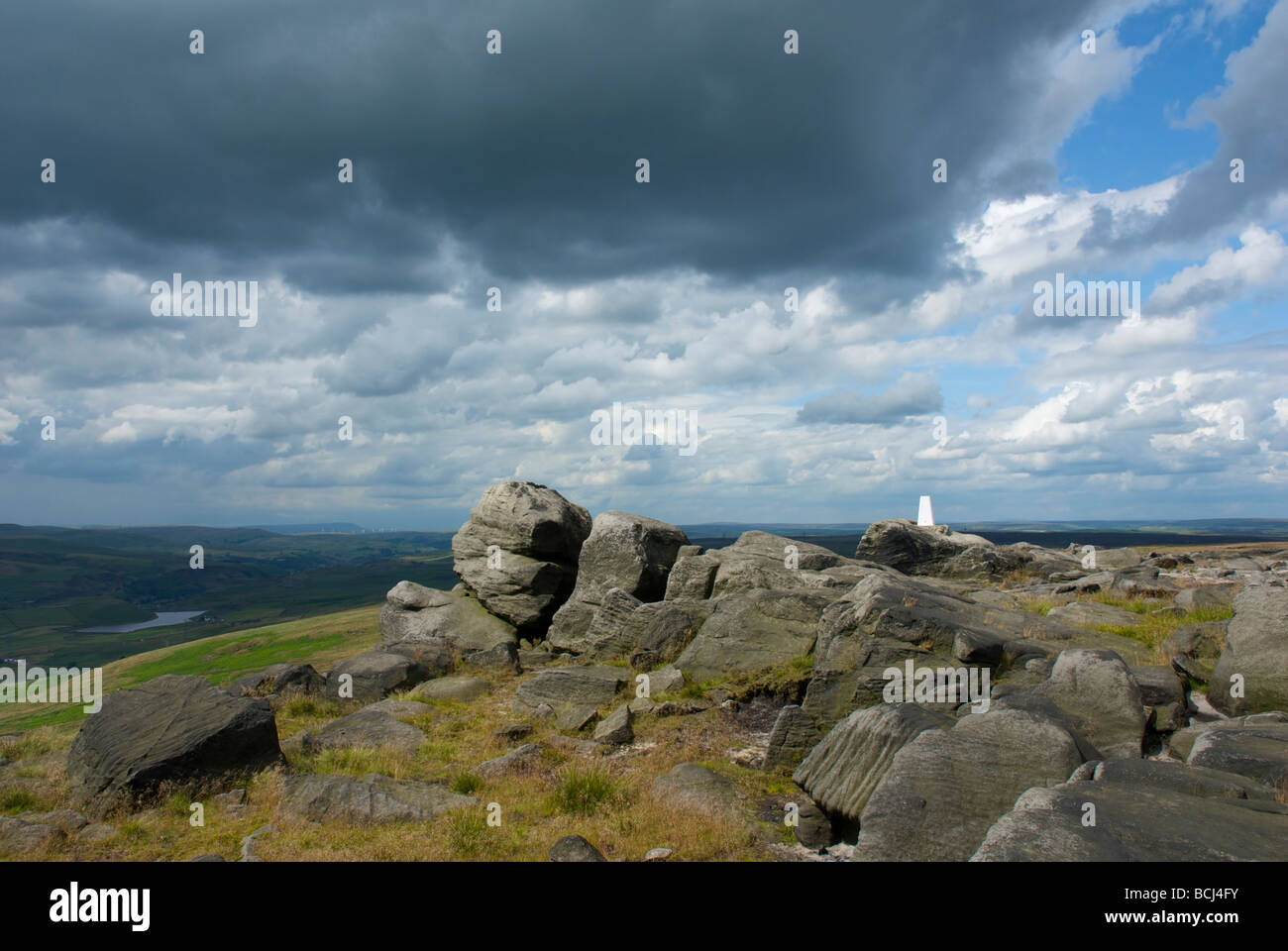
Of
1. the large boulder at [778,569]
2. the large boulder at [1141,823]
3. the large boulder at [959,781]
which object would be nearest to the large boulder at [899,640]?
the large boulder at [959,781]

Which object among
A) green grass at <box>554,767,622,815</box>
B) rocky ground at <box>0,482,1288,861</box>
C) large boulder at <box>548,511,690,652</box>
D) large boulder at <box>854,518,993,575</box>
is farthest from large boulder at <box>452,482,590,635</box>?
green grass at <box>554,767,622,815</box>

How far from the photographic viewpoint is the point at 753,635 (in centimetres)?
2056

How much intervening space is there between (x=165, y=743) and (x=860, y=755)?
1368 centimetres

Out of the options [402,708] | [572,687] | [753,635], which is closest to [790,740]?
Answer: [753,635]

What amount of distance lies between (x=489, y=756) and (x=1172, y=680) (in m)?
14.5

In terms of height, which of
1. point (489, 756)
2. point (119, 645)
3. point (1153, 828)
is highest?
point (1153, 828)

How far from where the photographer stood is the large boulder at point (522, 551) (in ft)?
101

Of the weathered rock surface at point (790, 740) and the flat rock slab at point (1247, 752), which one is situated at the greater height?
the flat rock slab at point (1247, 752)

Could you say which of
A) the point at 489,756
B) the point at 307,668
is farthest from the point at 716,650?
the point at 307,668

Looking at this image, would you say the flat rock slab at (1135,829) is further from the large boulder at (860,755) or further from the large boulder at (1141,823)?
the large boulder at (860,755)

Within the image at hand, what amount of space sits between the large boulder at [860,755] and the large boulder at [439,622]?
60.7ft

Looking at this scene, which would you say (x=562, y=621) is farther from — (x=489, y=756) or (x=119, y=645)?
(x=119, y=645)
